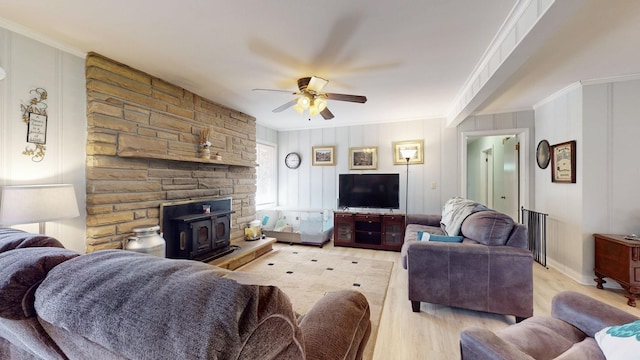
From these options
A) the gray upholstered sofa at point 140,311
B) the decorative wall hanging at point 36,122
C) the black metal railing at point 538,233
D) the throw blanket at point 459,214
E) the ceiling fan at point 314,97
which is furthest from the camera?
the black metal railing at point 538,233

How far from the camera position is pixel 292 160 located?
5.27 metres

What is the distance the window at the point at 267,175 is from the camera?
5016 mm

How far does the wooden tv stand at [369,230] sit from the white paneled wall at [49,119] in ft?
11.1

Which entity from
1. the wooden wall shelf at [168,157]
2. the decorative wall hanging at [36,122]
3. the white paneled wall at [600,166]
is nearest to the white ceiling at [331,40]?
the white paneled wall at [600,166]

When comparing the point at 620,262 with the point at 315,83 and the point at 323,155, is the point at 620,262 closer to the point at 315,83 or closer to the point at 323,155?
the point at 315,83

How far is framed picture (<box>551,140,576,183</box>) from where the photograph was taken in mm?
2963

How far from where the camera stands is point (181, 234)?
282 cm

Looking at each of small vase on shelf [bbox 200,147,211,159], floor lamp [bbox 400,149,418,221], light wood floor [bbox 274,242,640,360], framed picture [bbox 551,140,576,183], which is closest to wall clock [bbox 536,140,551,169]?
framed picture [bbox 551,140,576,183]

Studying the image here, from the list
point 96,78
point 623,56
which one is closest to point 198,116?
point 96,78

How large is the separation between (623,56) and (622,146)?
3.51ft

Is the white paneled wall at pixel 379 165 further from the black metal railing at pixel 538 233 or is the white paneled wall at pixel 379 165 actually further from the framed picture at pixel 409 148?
the black metal railing at pixel 538 233

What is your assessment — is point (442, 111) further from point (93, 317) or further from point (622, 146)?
point (93, 317)

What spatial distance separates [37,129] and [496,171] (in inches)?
257

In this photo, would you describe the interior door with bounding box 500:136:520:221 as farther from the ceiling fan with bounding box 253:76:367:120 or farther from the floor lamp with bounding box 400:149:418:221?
the ceiling fan with bounding box 253:76:367:120
